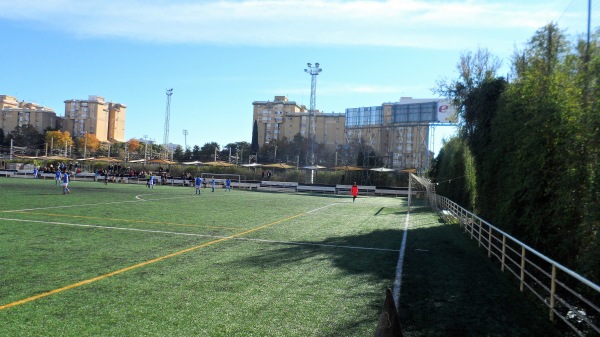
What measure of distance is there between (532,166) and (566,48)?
5.09 meters

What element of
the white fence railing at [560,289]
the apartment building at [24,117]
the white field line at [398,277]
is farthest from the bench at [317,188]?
the apartment building at [24,117]

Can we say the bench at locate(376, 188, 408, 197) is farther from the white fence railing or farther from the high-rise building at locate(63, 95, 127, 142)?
the high-rise building at locate(63, 95, 127, 142)

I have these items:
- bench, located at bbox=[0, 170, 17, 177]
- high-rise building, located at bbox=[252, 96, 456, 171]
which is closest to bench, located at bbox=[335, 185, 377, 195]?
high-rise building, located at bbox=[252, 96, 456, 171]

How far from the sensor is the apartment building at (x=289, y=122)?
12419cm

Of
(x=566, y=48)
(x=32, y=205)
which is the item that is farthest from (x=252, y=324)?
(x=32, y=205)

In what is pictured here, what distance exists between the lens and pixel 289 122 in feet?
434

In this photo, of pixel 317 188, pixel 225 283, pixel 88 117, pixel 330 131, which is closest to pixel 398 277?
pixel 225 283

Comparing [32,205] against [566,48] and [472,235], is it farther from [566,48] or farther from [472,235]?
[566,48]

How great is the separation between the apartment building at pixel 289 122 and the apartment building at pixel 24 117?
61.0 metres

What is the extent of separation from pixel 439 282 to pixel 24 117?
151172 millimetres

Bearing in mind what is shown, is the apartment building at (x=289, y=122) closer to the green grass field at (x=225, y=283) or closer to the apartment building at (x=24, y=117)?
the apartment building at (x=24, y=117)

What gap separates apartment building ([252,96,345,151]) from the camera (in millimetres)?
124188

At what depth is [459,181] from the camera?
3092 cm

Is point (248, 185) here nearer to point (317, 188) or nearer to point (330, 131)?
point (317, 188)
